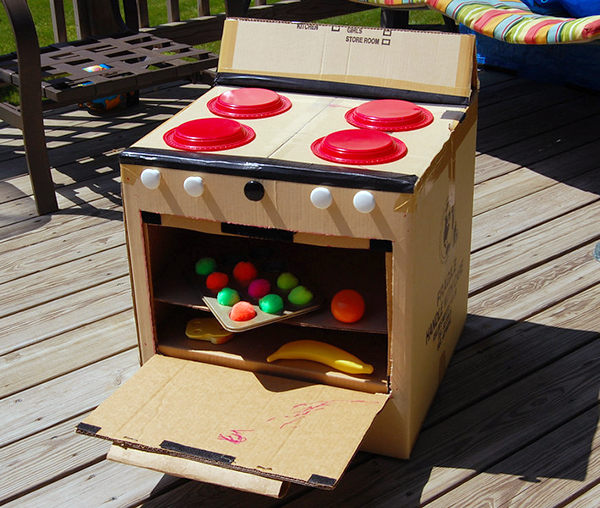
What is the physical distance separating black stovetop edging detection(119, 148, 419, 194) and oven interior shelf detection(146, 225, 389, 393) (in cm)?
18

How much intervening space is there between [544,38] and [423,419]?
1.47m

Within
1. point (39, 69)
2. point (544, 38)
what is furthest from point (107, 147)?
point (544, 38)

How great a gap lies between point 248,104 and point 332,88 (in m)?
0.20

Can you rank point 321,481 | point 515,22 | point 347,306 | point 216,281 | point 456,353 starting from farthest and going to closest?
point 515,22 → point 456,353 → point 216,281 → point 347,306 → point 321,481

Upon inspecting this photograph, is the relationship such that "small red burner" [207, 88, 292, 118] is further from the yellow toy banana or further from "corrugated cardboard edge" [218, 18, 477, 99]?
the yellow toy banana

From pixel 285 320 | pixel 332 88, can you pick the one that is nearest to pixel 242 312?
pixel 285 320

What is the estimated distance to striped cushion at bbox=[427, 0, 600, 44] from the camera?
236cm

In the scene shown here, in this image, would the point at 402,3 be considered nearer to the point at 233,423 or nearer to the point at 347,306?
the point at 347,306

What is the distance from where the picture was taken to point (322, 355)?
1469 millimetres

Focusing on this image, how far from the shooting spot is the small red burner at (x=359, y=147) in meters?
1.30

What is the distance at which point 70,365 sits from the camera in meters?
1.78

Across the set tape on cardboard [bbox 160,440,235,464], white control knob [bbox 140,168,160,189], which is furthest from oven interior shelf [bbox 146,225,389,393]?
tape on cardboard [bbox 160,440,235,464]

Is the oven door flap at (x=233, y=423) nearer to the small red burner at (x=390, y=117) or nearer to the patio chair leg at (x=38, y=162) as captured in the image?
the small red burner at (x=390, y=117)

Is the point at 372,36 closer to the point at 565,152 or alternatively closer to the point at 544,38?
the point at 544,38
